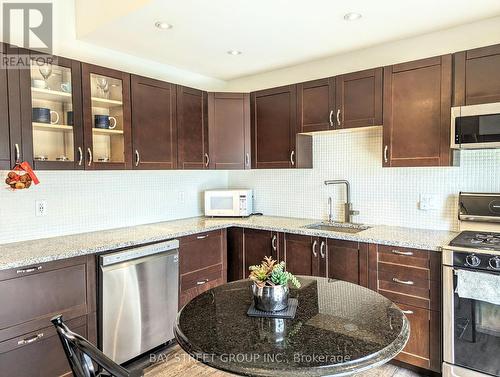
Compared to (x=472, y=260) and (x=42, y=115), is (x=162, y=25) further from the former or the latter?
(x=472, y=260)

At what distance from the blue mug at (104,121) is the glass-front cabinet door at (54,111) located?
14 centimetres

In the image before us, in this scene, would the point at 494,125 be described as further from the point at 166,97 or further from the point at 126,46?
the point at 126,46

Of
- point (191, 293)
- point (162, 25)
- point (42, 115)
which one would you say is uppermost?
point (162, 25)

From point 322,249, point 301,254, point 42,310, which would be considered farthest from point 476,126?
point 42,310

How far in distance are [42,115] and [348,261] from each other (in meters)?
2.42

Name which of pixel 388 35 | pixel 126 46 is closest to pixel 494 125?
pixel 388 35

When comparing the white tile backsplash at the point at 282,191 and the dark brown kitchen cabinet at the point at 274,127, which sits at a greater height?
the dark brown kitchen cabinet at the point at 274,127

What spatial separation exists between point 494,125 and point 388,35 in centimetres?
109

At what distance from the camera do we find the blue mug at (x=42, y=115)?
2342mm

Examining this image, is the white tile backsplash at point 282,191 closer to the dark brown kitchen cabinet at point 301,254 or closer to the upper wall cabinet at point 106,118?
the upper wall cabinet at point 106,118

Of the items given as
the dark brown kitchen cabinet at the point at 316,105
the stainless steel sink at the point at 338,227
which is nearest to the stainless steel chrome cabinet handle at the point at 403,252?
the stainless steel sink at the point at 338,227

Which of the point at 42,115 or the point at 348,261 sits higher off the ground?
the point at 42,115

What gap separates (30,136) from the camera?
231 centimetres

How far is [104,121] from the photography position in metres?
2.75
